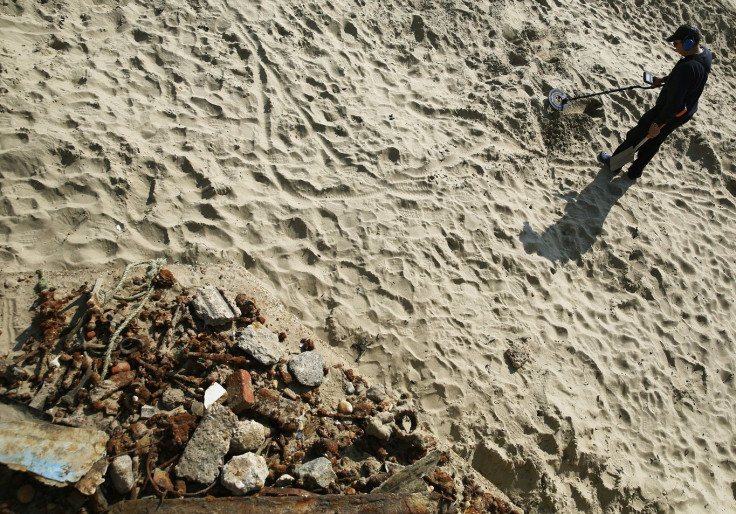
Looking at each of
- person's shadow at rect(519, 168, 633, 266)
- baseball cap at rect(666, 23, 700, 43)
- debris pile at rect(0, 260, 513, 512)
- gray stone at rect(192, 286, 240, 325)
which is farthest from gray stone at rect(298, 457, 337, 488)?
baseball cap at rect(666, 23, 700, 43)

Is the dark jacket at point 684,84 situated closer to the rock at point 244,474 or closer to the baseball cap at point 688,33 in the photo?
the baseball cap at point 688,33

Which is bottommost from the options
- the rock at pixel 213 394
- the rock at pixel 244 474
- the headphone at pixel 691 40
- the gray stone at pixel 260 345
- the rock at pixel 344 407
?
A: the rock at pixel 344 407

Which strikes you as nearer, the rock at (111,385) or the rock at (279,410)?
the rock at (111,385)

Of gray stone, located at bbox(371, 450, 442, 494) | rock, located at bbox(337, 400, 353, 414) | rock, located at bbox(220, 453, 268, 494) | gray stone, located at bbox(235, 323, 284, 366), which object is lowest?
rock, located at bbox(337, 400, 353, 414)

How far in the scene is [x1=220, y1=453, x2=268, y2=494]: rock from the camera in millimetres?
2943

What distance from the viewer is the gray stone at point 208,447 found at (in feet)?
9.72

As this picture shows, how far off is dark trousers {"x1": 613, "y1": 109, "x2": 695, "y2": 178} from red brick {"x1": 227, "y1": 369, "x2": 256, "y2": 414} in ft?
18.2

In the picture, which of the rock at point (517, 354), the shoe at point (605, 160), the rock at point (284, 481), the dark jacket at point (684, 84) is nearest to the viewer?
the rock at point (284, 481)

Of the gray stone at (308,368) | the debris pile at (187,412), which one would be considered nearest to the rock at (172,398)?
the debris pile at (187,412)

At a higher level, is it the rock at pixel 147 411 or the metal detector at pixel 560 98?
the metal detector at pixel 560 98

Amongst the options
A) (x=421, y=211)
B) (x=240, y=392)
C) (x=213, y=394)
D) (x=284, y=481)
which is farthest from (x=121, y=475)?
(x=421, y=211)

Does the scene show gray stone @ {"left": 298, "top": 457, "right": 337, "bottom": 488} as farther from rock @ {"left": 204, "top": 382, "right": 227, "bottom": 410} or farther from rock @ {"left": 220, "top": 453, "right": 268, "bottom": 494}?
rock @ {"left": 204, "top": 382, "right": 227, "bottom": 410}

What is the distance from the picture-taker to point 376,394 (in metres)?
3.89

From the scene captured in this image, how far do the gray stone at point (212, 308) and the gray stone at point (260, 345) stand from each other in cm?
16
